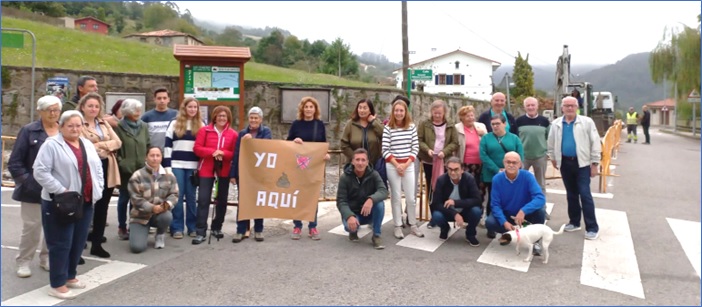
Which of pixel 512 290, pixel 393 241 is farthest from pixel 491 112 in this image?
pixel 512 290

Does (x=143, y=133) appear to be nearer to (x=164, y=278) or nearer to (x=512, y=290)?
(x=164, y=278)

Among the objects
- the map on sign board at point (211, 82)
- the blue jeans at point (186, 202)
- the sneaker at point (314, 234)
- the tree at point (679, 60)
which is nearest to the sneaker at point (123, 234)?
the blue jeans at point (186, 202)

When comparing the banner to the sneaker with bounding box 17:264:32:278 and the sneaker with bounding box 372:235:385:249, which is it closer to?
the sneaker with bounding box 372:235:385:249

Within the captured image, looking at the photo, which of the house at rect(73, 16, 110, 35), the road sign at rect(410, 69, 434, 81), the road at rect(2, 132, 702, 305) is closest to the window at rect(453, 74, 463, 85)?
the house at rect(73, 16, 110, 35)

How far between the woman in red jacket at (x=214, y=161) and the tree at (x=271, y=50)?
54.4 metres

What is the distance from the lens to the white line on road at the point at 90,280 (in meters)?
4.22

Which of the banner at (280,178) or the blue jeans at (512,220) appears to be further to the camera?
the banner at (280,178)

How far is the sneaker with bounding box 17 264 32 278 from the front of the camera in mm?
4770

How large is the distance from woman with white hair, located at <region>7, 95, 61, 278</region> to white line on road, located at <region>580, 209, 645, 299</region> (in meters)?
5.14

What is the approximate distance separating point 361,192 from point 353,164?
0.38 m

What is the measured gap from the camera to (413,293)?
14.7 ft

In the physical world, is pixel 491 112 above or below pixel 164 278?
above

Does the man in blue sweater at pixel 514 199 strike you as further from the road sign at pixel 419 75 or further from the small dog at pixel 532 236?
the road sign at pixel 419 75

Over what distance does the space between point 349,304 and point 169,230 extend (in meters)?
3.31
